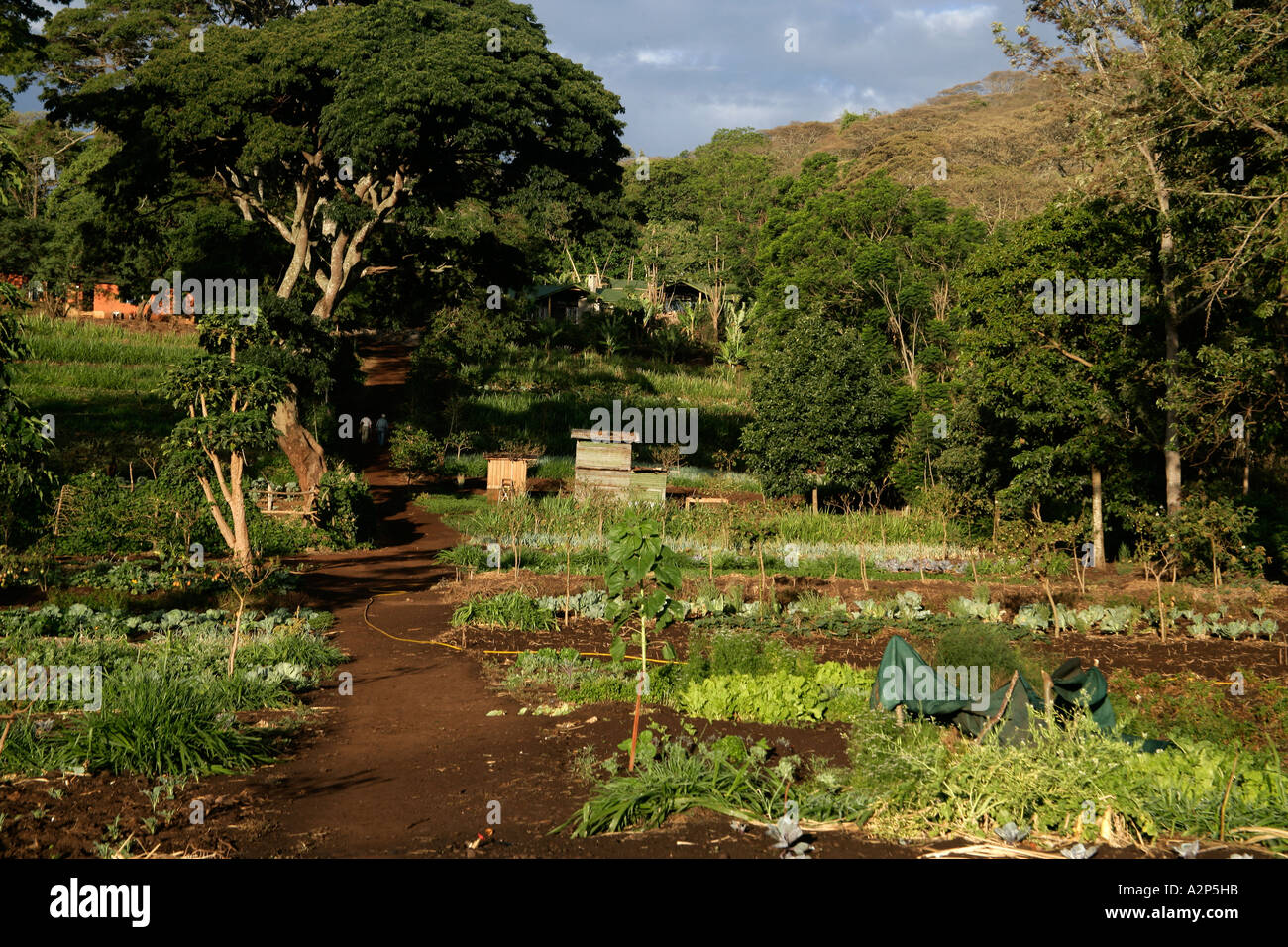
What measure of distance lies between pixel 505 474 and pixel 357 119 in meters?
9.34

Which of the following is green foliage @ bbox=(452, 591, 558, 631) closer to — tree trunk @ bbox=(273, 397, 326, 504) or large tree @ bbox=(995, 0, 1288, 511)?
tree trunk @ bbox=(273, 397, 326, 504)

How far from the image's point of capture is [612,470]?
2405cm

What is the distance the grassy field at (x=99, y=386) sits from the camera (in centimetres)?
2364

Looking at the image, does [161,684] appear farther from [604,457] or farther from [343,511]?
[604,457]

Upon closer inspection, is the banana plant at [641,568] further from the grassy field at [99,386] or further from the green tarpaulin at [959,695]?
the grassy field at [99,386]

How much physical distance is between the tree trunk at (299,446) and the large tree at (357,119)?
0.04m

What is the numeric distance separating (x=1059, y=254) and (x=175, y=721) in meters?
18.8

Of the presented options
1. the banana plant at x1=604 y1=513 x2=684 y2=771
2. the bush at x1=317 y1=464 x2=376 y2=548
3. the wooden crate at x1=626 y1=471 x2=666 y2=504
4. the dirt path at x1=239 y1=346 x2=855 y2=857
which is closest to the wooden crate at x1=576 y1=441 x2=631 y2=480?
the wooden crate at x1=626 y1=471 x2=666 y2=504

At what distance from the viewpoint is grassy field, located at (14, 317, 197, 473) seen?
23.6 meters

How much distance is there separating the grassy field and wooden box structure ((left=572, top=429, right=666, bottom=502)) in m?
9.47

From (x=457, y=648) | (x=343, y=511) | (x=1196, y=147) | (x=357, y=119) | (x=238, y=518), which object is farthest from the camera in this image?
(x=343, y=511)

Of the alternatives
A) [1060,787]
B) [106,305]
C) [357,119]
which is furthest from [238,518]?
[106,305]

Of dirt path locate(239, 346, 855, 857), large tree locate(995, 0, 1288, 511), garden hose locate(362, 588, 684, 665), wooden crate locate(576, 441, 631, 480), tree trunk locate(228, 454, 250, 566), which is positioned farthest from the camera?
wooden crate locate(576, 441, 631, 480)
